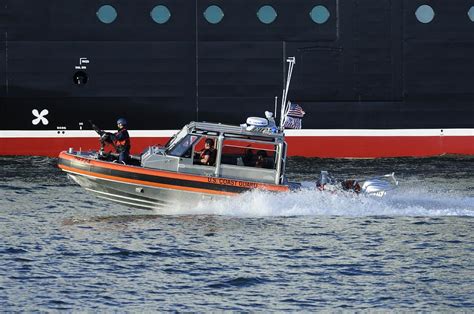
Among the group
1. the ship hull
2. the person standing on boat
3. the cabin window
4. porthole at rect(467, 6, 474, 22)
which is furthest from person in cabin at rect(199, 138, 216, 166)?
porthole at rect(467, 6, 474, 22)

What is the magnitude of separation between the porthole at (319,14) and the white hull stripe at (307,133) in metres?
A: 3.17

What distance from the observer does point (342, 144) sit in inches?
1378

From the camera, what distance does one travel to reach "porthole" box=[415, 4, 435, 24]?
3541 centimetres

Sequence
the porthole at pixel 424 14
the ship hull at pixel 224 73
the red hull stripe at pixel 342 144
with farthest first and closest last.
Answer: the porthole at pixel 424 14, the ship hull at pixel 224 73, the red hull stripe at pixel 342 144

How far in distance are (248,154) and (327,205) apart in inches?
85.0

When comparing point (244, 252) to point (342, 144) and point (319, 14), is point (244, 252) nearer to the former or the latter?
point (342, 144)

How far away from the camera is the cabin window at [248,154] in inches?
1012

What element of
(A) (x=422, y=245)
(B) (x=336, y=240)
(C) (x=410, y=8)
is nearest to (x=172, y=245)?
(B) (x=336, y=240)

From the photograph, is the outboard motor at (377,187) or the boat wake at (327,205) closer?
the boat wake at (327,205)

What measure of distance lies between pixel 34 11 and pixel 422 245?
50.4 ft

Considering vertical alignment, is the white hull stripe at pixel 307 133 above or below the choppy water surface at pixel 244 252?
above

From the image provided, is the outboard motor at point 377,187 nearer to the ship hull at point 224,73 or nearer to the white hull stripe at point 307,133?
the ship hull at point 224,73

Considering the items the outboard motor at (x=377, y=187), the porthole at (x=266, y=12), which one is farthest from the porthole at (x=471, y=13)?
the outboard motor at (x=377, y=187)

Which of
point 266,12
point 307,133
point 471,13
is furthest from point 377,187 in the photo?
point 471,13
